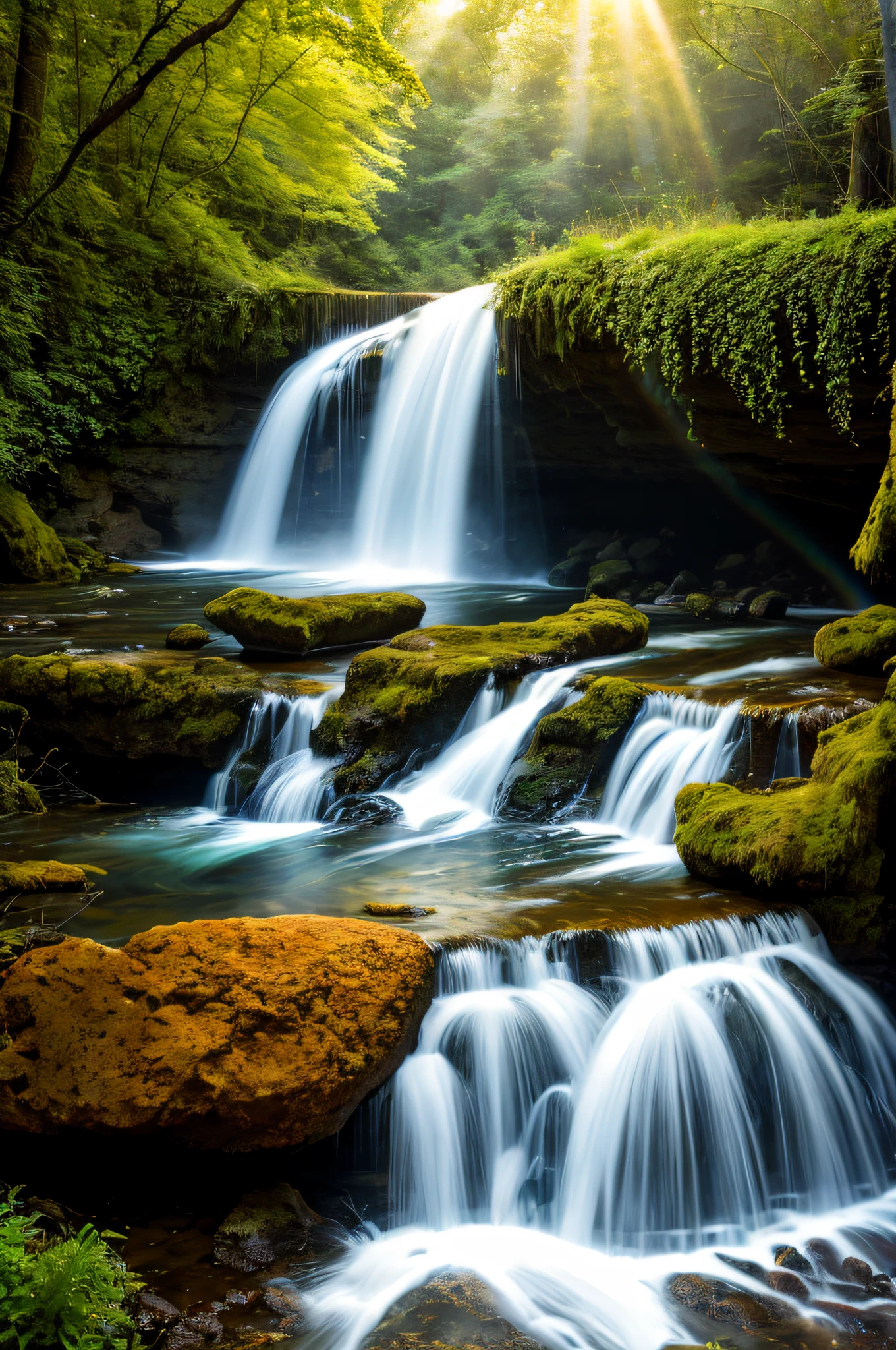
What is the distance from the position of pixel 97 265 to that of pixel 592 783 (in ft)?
49.2

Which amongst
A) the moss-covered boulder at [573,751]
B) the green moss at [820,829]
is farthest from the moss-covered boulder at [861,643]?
the green moss at [820,829]

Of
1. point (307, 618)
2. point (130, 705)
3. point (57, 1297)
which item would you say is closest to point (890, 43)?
point (57, 1297)

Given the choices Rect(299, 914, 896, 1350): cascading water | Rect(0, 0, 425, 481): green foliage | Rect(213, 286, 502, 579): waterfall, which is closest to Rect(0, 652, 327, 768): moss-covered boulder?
Rect(299, 914, 896, 1350): cascading water

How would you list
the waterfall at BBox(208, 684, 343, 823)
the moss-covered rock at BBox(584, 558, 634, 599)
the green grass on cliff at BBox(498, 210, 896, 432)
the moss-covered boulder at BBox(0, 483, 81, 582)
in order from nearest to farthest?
the waterfall at BBox(208, 684, 343, 823) → the green grass on cliff at BBox(498, 210, 896, 432) → the moss-covered rock at BBox(584, 558, 634, 599) → the moss-covered boulder at BBox(0, 483, 81, 582)

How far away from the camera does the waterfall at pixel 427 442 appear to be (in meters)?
14.8

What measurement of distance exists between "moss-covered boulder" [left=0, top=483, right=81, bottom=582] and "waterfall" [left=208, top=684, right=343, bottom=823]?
7891 millimetres

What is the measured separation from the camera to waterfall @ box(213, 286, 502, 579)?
14930mm

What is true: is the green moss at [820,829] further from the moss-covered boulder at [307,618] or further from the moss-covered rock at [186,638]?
the moss-covered rock at [186,638]

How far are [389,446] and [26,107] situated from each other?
23.1 ft

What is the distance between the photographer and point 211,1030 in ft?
11.1

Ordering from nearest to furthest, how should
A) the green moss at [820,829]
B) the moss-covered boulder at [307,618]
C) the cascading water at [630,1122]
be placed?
the cascading water at [630,1122] < the green moss at [820,829] < the moss-covered boulder at [307,618]

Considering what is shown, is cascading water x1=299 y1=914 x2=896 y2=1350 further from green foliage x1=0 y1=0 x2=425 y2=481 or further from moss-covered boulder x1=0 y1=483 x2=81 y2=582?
moss-covered boulder x1=0 y1=483 x2=81 y2=582

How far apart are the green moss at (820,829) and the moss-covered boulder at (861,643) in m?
2.29

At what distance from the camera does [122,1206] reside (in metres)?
3.23
